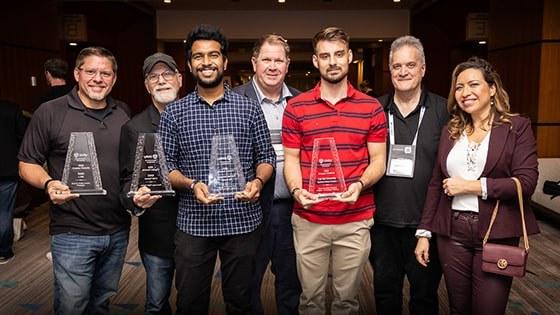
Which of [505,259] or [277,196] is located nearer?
[505,259]

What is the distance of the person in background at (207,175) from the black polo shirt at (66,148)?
267 mm

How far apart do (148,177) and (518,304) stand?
105 inches

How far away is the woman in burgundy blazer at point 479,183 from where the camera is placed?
201 cm

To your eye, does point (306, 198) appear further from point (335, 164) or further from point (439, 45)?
point (439, 45)

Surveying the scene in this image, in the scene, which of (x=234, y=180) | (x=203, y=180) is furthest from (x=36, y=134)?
(x=234, y=180)

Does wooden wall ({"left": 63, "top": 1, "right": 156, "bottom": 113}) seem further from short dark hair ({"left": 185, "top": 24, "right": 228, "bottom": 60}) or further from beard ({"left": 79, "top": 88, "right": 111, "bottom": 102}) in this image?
short dark hair ({"left": 185, "top": 24, "right": 228, "bottom": 60})

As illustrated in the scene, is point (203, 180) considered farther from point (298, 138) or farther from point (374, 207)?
point (374, 207)

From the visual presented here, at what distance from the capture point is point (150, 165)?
2080mm

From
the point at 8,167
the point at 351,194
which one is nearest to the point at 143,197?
the point at 351,194

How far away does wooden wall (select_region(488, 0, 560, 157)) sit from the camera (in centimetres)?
579

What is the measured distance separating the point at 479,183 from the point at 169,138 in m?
1.31

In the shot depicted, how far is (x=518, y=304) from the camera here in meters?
3.32

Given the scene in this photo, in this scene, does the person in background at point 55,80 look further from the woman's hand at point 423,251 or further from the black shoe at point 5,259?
the woman's hand at point 423,251

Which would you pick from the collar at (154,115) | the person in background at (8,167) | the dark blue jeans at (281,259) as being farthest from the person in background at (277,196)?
the person in background at (8,167)
